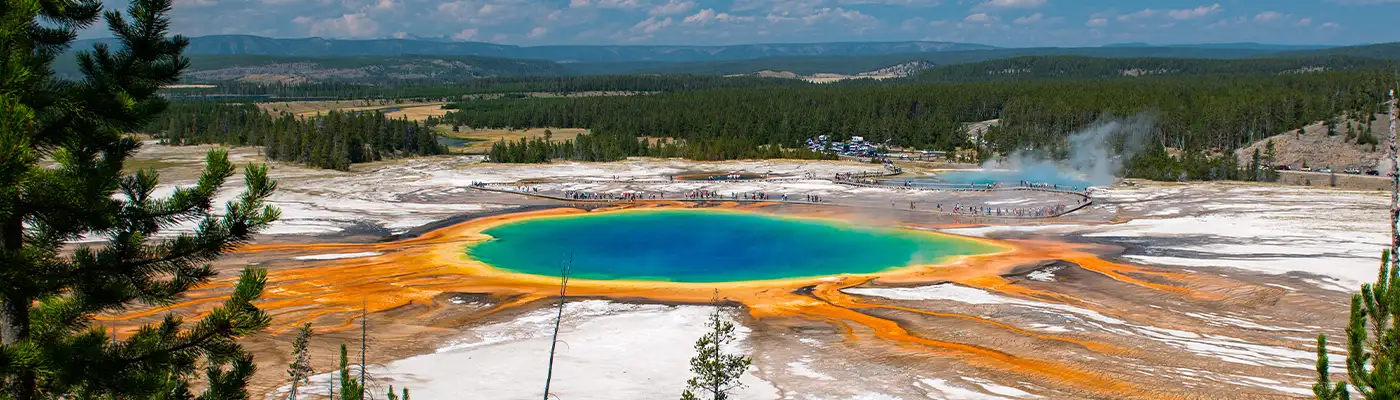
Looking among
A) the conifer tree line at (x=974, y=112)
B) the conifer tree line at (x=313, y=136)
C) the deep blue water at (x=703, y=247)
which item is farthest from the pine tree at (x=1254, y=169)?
the conifer tree line at (x=313, y=136)

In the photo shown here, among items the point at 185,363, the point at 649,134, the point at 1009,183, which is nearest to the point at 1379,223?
the point at 1009,183

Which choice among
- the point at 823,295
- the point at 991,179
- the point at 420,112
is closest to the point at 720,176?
the point at 991,179

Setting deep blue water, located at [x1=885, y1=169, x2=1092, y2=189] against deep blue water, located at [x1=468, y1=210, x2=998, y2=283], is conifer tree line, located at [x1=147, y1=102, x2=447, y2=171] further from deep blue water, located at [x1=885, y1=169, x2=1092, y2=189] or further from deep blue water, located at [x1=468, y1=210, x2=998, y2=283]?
deep blue water, located at [x1=885, y1=169, x2=1092, y2=189]

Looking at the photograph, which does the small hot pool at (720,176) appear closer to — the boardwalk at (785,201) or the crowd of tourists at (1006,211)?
the boardwalk at (785,201)

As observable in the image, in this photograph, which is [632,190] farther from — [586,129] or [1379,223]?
[586,129]

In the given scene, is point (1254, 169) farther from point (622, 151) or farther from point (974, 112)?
point (974, 112)

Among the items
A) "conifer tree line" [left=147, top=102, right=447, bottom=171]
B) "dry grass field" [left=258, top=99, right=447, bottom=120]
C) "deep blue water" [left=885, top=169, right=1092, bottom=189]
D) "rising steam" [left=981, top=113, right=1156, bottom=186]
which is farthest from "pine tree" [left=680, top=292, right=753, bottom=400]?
"dry grass field" [left=258, top=99, right=447, bottom=120]
